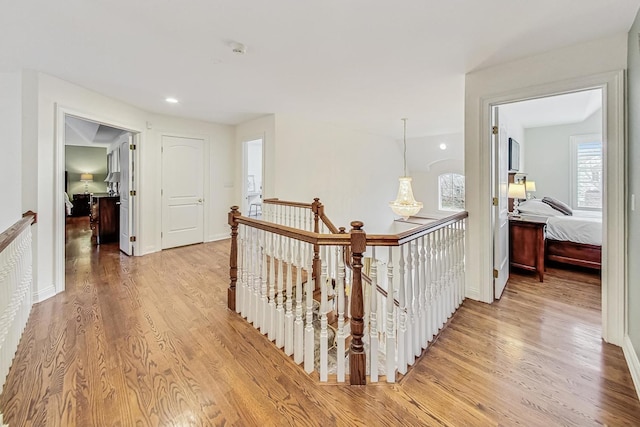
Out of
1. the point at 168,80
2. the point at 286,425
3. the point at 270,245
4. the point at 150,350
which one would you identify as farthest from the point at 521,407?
the point at 168,80

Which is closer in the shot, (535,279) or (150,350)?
(150,350)

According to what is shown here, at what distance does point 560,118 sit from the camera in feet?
17.1

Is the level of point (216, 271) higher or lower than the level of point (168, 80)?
lower

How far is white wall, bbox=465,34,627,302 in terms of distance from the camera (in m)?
2.38

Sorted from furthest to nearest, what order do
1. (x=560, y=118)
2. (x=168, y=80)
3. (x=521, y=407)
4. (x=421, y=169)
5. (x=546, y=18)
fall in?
(x=421, y=169)
(x=560, y=118)
(x=168, y=80)
(x=546, y=18)
(x=521, y=407)

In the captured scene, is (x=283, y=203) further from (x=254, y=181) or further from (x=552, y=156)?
(x=552, y=156)

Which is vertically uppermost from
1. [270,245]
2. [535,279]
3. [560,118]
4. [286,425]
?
[560,118]

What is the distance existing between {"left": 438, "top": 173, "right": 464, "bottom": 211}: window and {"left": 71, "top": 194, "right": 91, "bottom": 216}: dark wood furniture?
417 inches

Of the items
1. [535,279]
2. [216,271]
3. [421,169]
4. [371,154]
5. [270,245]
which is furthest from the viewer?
[421,169]

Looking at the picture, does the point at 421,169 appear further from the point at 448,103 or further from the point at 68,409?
the point at 68,409

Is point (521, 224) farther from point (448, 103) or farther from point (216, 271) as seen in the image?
point (216, 271)

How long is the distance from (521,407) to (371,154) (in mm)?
5600

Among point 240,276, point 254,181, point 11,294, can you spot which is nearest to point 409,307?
point 240,276

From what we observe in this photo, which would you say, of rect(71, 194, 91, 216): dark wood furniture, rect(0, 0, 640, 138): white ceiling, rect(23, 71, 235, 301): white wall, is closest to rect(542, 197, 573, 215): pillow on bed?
rect(0, 0, 640, 138): white ceiling
